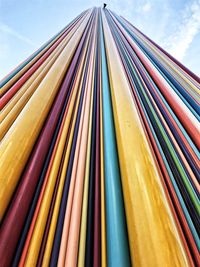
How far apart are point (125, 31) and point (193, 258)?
4.07 feet

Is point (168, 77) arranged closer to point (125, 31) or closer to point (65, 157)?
point (65, 157)

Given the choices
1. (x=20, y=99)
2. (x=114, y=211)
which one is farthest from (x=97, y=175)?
(x=20, y=99)

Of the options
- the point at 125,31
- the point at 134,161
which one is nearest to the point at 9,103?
the point at 134,161

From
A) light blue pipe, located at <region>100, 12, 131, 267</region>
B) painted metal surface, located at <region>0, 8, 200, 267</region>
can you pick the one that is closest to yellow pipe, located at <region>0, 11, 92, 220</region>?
painted metal surface, located at <region>0, 8, 200, 267</region>

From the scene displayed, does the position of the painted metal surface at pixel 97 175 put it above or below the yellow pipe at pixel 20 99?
below

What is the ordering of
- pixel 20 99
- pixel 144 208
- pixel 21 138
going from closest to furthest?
1. pixel 144 208
2. pixel 21 138
3. pixel 20 99

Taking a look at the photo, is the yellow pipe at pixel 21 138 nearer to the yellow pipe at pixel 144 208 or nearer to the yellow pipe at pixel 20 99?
the yellow pipe at pixel 20 99

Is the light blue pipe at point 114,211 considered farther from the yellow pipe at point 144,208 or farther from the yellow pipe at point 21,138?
the yellow pipe at point 21,138

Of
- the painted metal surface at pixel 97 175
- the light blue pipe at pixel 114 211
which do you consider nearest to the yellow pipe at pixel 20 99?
the painted metal surface at pixel 97 175

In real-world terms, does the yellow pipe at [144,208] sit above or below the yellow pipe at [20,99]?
below

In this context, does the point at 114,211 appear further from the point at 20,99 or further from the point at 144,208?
the point at 20,99

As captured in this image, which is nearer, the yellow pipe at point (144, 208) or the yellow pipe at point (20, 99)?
A: the yellow pipe at point (144, 208)

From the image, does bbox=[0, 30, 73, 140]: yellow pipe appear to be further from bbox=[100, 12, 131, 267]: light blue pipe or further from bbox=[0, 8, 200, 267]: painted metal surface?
bbox=[100, 12, 131, 267]: light blue pipe

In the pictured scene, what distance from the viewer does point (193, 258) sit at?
237 mm
